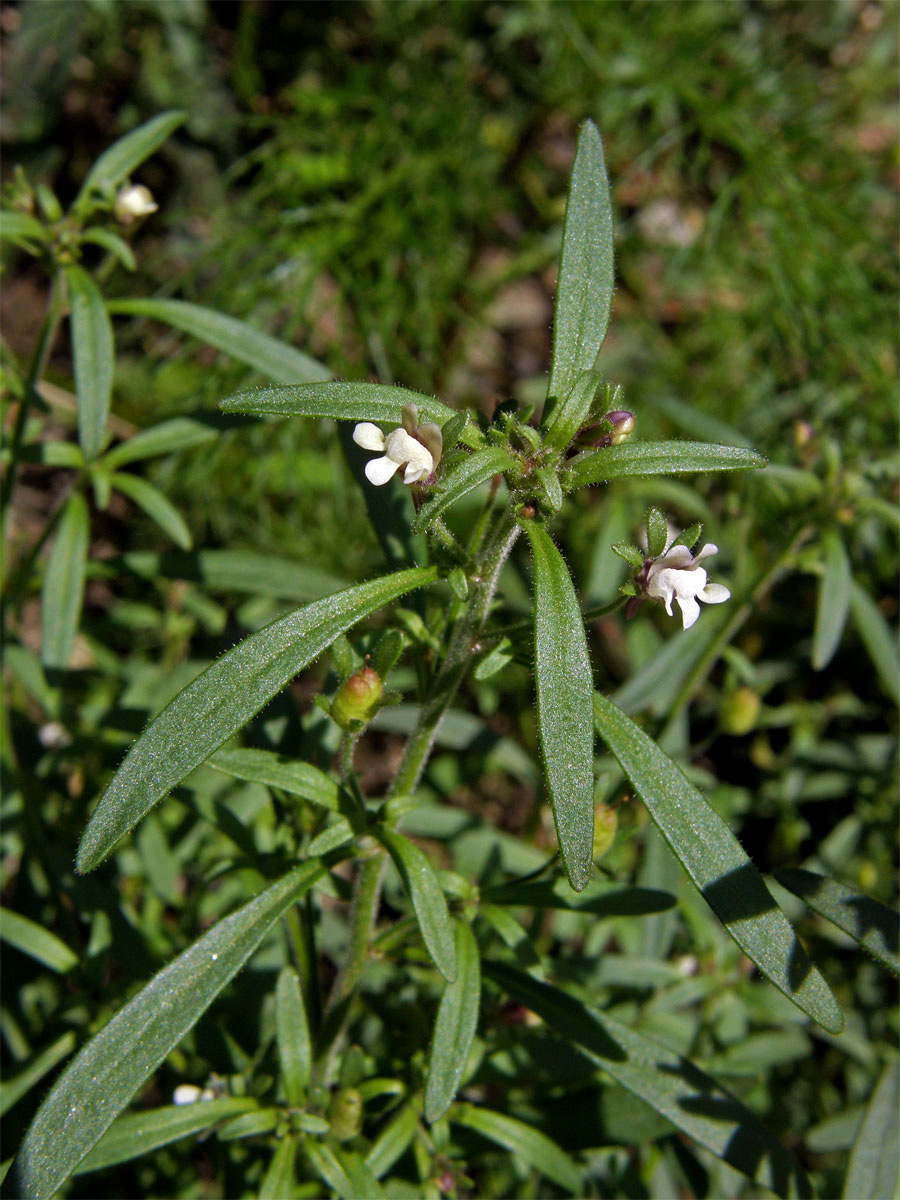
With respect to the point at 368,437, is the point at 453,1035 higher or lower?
lower

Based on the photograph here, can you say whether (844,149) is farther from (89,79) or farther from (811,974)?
(811,974)

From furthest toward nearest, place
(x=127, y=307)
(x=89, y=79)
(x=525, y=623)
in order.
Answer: (x=89, y=79), (x=127, y=307), (x=525, y=623)

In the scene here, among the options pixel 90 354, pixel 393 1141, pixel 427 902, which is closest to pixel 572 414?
pixel 427 902

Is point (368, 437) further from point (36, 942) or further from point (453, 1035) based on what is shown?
point (36, 942)

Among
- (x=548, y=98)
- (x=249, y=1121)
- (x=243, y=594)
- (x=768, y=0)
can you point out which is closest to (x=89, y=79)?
(x=548, y=98)

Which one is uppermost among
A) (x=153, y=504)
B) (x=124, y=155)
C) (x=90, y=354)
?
(x=124, y=155)

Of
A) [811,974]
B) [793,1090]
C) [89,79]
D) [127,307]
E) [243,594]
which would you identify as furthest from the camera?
[89,79]

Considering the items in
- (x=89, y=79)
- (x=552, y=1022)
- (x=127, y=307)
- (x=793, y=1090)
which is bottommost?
(x=793, y=1090)
